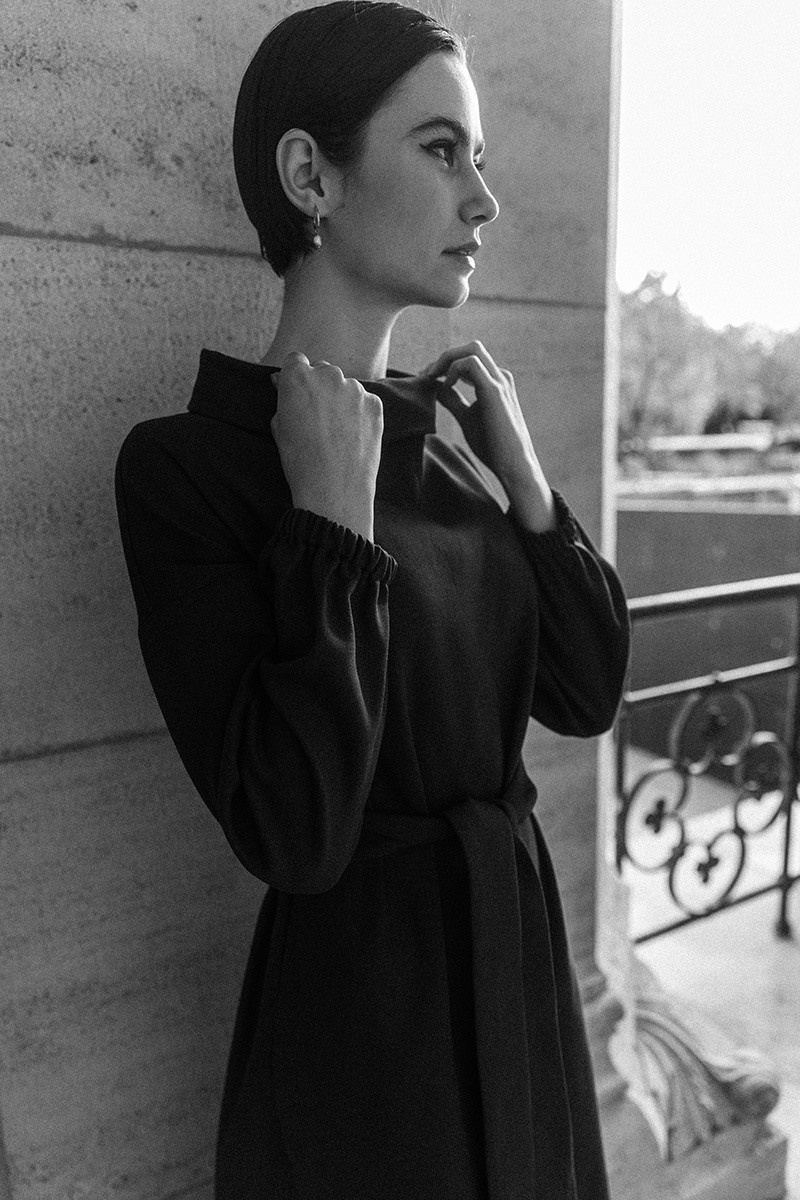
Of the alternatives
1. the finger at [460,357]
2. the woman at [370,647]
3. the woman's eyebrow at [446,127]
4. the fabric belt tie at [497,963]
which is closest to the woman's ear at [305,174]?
the woman at [370,647]

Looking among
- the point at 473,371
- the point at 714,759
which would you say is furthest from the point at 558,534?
the point at 714,759

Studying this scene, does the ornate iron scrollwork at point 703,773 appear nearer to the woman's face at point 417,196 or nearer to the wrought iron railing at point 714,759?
the wrought iron railing at point 714,759

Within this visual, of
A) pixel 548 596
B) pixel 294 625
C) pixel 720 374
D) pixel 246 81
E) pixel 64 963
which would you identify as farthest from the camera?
pixel 720 374

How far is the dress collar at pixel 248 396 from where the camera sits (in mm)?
1155

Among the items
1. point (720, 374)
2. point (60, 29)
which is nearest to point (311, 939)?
point (60, 29)

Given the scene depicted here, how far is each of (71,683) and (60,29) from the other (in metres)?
0.85

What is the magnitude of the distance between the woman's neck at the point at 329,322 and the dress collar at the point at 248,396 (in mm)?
38

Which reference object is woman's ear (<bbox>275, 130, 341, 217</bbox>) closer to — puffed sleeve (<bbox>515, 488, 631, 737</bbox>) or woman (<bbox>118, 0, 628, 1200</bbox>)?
woman (<bbox>118, 0, 628, 1200</bbox>)

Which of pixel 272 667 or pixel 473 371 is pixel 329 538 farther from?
pixel 473 371

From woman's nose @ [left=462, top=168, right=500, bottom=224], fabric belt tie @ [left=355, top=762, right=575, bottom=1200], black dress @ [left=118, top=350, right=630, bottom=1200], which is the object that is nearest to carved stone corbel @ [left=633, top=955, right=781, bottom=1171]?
black dress @ [left=118, top=350, right=630, bottom=1200]

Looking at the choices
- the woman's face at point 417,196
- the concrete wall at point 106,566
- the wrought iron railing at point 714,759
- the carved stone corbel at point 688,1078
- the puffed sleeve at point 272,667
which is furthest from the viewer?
the wrought iron railing at point 714,759

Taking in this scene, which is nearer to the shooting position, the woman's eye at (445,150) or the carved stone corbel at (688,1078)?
the woman's eye at (445,150)

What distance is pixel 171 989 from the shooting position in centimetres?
154

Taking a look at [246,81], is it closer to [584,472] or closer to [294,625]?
[294,625]
